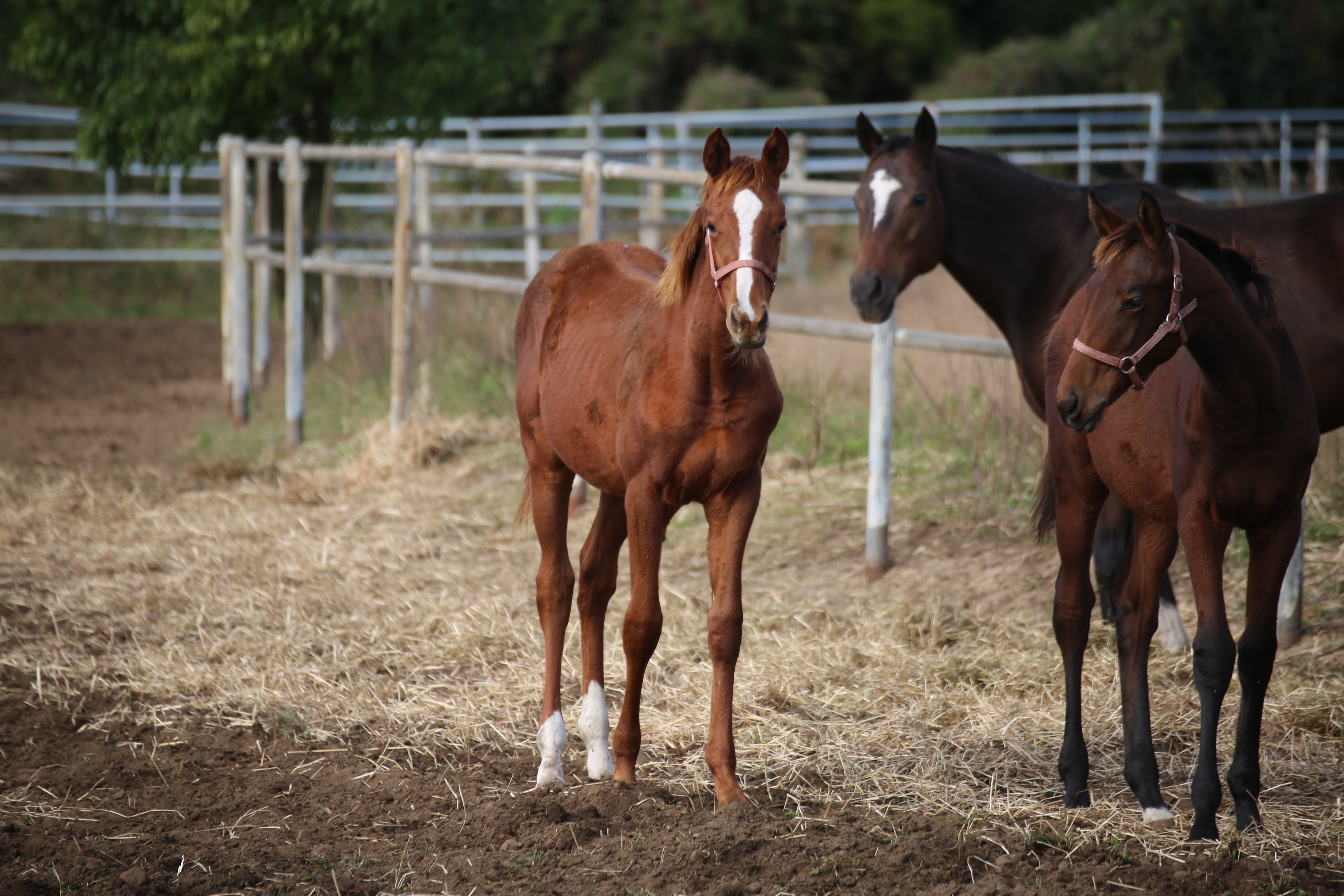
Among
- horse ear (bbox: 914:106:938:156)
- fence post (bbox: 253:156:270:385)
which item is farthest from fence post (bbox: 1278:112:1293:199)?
fence post (bbox: 253:156:270:385)

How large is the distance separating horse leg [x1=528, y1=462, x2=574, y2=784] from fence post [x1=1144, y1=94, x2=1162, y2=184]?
32.5 ft

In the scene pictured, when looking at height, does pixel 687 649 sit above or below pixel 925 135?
below

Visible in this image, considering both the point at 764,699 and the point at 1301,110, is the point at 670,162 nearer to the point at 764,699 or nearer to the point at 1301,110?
the point at 1301,110

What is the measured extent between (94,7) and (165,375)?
3.11 meters

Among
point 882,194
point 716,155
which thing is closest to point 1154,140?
point 882,194

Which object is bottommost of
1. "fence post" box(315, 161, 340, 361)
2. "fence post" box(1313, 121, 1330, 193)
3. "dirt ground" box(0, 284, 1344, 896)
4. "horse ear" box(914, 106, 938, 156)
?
"dirt ground" box(0, 284, 1344, 896)

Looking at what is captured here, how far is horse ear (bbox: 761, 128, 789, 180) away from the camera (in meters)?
2.97

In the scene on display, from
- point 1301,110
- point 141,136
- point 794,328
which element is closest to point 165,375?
point 141,136

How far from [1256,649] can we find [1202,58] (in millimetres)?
16665

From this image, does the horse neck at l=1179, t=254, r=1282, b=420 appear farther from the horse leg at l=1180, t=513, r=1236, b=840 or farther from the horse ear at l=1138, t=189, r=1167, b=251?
the horse leg at l=1180, t=513, r=1236, b=840

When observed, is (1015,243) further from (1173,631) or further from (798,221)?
(798,221)

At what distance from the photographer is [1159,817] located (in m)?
3.01

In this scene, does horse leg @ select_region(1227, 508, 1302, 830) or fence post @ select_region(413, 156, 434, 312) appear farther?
fence post @ select_region(413, 156, 434, 312)

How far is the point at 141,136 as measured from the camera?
9508 mm
